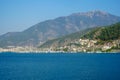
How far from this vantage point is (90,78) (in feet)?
249

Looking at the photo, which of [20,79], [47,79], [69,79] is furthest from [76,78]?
[20,79]

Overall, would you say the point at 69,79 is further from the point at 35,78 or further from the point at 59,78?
the point at 35,78

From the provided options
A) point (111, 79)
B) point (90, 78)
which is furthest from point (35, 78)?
point (111, 79)

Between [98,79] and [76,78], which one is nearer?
[98,79]

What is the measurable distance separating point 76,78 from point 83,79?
2.99m

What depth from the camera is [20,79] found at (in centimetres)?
7788

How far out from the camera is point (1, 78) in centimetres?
8000

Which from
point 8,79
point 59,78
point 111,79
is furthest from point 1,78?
point 111,79

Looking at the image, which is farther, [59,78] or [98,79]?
[59,78]

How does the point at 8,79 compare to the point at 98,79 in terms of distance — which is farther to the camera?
the point at 8,79

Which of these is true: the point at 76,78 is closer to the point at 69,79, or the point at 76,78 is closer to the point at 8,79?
the point at 69,79

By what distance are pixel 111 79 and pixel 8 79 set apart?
926 inches

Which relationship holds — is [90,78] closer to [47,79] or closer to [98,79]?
[98,79]

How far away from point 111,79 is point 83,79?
6.49m
